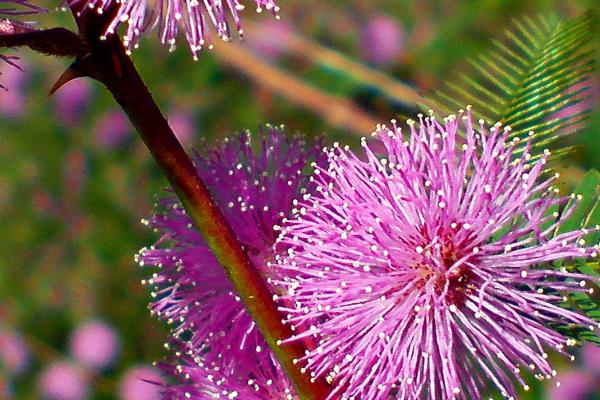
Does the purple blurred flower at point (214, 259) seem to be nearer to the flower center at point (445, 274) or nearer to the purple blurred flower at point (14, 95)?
the flower center at point (445, 274)

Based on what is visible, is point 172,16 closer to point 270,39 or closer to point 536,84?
point 536,84

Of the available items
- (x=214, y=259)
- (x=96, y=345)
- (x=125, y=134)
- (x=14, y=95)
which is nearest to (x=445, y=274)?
(x=214, y=259)

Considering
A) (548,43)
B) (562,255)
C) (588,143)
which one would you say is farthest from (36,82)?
(562,255)

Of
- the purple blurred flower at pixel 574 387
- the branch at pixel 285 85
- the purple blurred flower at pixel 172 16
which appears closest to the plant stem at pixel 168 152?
the purple blurred flower at pixel 172 16

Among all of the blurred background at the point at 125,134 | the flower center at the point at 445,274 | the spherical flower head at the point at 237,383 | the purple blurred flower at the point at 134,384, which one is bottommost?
the spherical flower head at the point at 237,383

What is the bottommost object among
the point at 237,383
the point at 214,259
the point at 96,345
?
the point at 237,383

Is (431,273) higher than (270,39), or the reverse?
(270,39)

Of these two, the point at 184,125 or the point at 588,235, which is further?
the point at 184,125

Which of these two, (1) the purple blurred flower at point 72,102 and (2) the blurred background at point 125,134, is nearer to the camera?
(2) the blurred background at point 125,134
